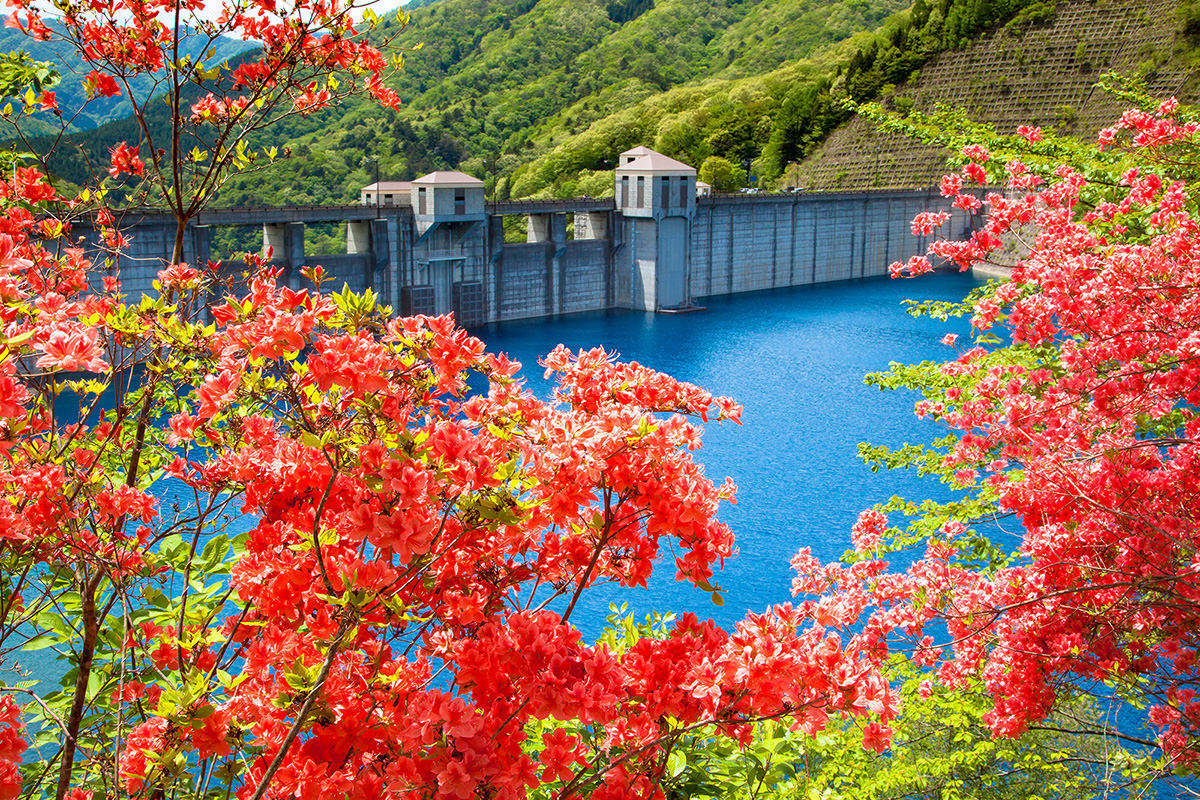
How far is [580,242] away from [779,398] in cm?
1446

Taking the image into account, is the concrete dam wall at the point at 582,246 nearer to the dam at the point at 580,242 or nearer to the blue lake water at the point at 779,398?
the dam at the point at 580,242

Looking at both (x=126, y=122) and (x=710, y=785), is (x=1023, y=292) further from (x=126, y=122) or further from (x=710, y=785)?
(x=126, y=122)

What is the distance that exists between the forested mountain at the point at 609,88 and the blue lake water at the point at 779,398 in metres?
11.6

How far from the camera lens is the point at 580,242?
37719 mm

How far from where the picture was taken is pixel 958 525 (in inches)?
257

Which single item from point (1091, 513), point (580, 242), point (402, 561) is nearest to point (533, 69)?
point (580, 242)

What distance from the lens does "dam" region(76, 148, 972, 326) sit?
29.4 meters

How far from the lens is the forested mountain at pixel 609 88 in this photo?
5881 cm

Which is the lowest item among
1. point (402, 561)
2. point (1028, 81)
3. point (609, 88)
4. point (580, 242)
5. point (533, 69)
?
point (580, 242)

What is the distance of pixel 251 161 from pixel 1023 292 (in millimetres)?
4725

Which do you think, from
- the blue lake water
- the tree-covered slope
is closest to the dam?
the blue lake water

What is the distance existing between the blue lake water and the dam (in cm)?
113

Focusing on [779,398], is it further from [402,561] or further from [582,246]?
[402,561]

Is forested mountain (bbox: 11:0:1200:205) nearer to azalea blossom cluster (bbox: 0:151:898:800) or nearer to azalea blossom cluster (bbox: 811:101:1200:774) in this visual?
azalea blossom cluster (bbox: 811:101:1200:774)
